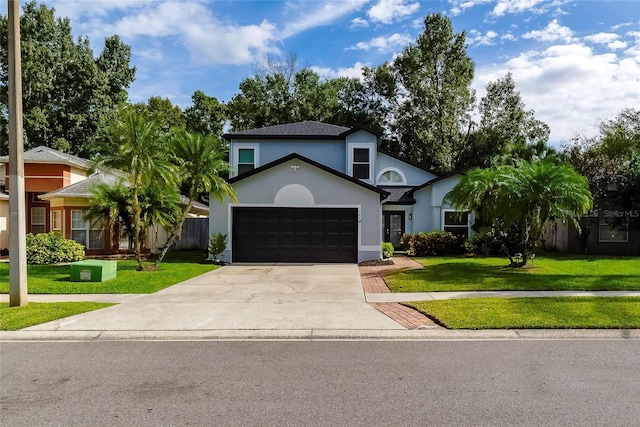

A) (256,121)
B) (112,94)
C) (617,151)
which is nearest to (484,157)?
(617,151)

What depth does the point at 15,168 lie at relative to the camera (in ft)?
31.3

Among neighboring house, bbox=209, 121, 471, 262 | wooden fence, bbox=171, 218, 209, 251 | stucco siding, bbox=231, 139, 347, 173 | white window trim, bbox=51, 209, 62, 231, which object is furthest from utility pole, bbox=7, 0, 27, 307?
wooden fence, bbox=171, 218, 209, 251

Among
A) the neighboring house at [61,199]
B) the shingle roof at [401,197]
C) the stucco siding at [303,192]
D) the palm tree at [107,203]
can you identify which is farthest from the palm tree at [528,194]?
the neighboring house at [61,199]

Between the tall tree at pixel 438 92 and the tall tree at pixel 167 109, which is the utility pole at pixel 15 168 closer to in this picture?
the tall tree at pixel 438 92

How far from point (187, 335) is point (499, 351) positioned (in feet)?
16.4

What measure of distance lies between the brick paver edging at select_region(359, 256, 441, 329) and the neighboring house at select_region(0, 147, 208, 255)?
11.2 metres

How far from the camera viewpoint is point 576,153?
83.2ft

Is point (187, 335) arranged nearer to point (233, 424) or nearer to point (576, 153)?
point (233, 424)

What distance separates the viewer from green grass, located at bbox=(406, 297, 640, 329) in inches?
321

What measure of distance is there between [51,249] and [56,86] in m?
23.5

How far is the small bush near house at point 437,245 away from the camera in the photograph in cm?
2278

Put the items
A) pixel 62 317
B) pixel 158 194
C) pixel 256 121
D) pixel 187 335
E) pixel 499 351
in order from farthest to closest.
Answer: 1. pixel 256 121
2. pixel 158 194
3. pixel 62 317
4. pixel 187 335
5. pixel 499 351

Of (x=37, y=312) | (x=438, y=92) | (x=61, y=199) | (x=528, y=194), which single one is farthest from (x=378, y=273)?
(x=438, y=92)

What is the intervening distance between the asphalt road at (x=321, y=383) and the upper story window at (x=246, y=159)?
1815 centimetres
